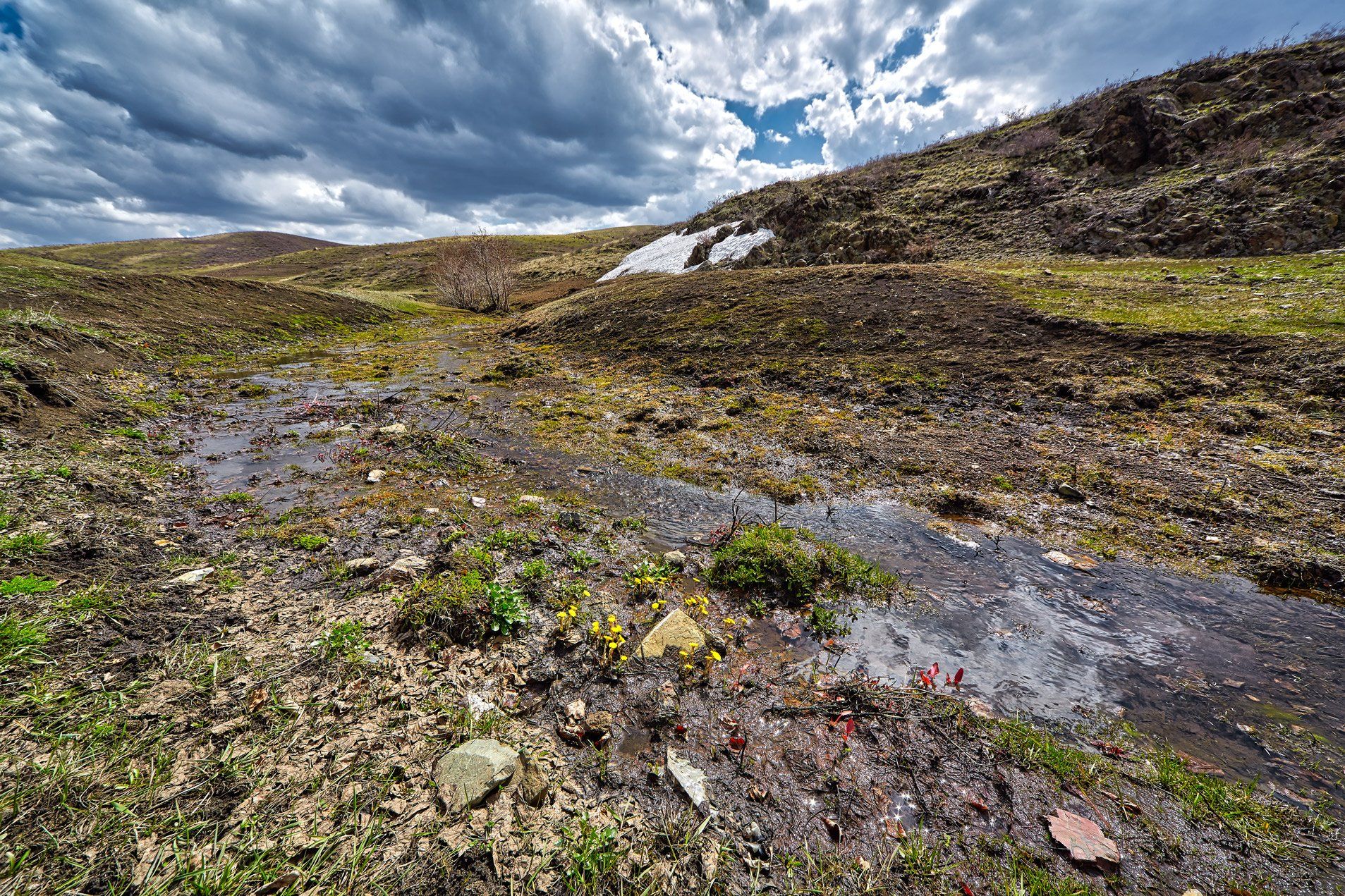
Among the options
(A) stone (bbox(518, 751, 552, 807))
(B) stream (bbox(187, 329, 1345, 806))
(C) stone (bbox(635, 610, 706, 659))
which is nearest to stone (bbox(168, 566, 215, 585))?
(B) stream (bbox(187, 329, 1345, 806))

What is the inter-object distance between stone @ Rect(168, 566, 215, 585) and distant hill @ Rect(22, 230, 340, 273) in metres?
138

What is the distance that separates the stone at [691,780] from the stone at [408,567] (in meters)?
3.51

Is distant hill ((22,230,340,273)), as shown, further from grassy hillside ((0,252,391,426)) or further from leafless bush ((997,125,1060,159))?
leafless bush ((997,125,1060,159))

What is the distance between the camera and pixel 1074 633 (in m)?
4.99

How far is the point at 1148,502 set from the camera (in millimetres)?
7055

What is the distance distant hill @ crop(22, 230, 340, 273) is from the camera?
99750 millimetres

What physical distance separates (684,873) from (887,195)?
41462 millimetres

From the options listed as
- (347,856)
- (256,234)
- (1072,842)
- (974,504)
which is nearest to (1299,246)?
(974,504)

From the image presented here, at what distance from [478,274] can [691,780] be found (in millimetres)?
49080

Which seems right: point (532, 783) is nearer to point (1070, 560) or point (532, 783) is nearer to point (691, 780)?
point (691, 780)

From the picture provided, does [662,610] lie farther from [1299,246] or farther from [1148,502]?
[1299,246]

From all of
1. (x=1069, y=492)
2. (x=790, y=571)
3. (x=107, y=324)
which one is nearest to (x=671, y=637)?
(x=790, y=571)

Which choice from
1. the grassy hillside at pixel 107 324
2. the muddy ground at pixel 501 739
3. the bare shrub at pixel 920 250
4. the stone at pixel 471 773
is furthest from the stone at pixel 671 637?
the bare shrub at pixel 920 250

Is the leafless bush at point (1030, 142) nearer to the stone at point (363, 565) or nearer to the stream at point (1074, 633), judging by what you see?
the stream at point (1074, 633)
